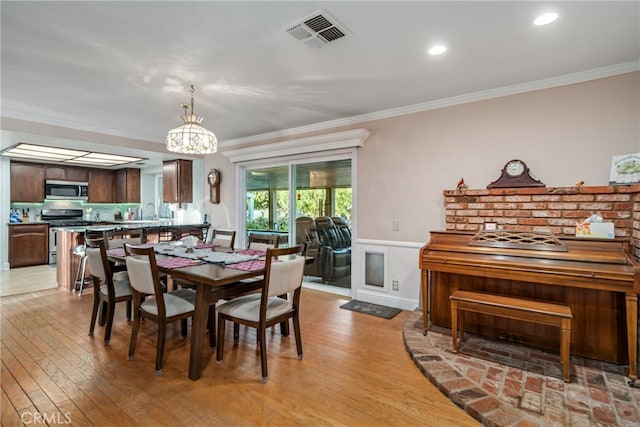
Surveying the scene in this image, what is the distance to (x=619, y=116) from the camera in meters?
2.73

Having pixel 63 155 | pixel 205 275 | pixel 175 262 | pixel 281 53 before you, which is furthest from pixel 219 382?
pixel 63 155

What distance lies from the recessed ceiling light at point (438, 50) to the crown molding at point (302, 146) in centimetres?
155

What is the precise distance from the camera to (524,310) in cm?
227

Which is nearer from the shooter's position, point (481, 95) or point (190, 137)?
point (190, 137)

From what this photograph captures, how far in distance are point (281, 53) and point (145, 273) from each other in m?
1.99

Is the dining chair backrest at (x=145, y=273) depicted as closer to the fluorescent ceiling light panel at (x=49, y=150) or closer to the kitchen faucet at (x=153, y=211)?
the fluorescent ceiling light panel at (x=49, y=150)

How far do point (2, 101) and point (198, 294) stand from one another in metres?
3.51

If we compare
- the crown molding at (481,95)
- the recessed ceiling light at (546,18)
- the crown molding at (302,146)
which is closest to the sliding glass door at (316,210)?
the crown molding at (302,146)

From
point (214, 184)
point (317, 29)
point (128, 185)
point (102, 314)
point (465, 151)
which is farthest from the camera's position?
point (128, 185)

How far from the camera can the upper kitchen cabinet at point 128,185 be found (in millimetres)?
7449

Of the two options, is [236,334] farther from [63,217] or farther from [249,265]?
[63,217]

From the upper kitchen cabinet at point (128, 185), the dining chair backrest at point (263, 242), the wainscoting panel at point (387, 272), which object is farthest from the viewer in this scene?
the upper kitchen cabinet at point (128, 185)

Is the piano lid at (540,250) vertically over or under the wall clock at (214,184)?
under

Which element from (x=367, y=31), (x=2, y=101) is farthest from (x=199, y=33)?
A: (x=2, y=101)
